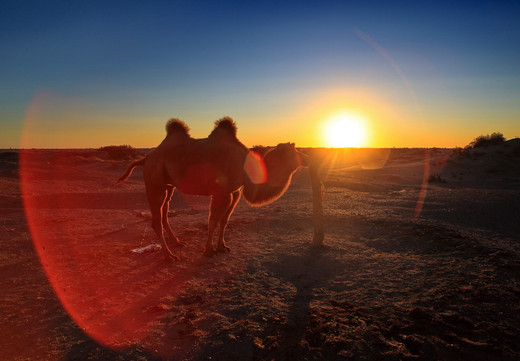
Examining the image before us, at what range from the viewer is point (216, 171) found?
665 centimetres

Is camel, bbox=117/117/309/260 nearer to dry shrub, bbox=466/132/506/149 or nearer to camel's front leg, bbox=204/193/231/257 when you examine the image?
camel's front leg, bbox=204/193/231/257

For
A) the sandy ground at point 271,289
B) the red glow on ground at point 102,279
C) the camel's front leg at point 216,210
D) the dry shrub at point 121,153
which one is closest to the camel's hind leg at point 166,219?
the sandy ground at point 271,289

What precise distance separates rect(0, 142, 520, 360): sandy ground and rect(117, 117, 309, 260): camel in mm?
1128

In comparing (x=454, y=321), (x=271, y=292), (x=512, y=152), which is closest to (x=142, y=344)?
(x=271, y=292)

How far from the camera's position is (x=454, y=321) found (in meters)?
3.83

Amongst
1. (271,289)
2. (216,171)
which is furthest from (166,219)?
(271,289)

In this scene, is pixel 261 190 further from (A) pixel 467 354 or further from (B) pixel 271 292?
(A) pixel 467 354

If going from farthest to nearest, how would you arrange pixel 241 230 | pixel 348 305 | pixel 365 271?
1. pixel 241 230
2. pixel 365 271
3. pixel 348 305

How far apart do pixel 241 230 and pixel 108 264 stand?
11.9 ft

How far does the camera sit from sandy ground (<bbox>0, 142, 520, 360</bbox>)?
3.42 meters

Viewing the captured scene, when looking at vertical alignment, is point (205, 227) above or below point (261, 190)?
below

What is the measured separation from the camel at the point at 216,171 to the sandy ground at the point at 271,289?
1.13 meters

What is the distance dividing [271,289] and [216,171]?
2.77 metres

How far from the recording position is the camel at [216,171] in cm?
668
